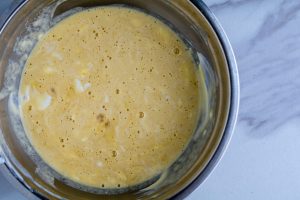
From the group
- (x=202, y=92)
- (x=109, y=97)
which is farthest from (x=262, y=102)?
(x=109, y=97)

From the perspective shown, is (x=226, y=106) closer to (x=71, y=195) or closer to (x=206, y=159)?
(x=206, y=159)

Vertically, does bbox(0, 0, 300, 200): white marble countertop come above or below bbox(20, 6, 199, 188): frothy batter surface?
below

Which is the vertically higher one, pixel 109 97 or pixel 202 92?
pixel 109 97

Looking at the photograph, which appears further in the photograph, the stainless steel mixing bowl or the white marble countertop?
the white marble countertop

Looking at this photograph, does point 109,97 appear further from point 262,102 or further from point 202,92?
point 262,102

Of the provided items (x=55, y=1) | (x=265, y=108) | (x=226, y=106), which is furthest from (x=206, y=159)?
(x=55, y=1)
